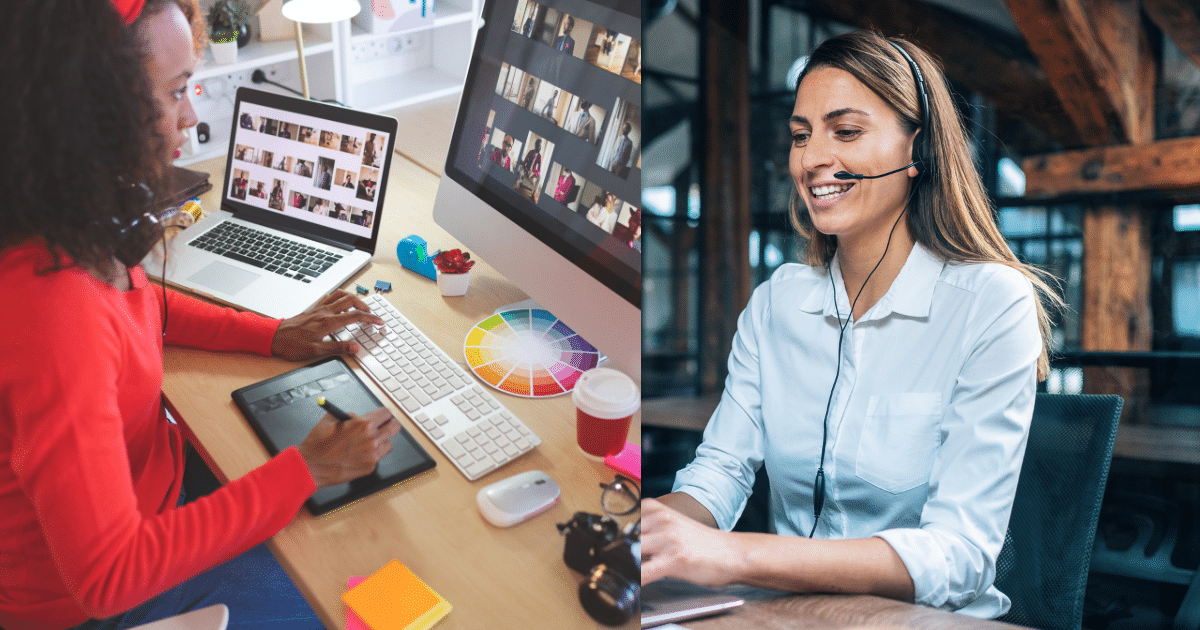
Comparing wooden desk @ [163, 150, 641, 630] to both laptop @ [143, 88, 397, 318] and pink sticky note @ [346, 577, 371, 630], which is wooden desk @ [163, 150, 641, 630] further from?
laptop @ [143, 88, 397, 318]

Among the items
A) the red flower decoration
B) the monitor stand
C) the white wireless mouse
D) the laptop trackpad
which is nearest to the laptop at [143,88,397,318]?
the laptop trackpad

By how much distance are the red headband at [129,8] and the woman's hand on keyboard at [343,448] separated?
1.61 feet

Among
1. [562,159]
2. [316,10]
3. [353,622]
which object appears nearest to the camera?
[353,622]

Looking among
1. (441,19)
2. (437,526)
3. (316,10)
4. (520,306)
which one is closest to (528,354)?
(520,306)

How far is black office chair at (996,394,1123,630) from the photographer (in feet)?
2.05

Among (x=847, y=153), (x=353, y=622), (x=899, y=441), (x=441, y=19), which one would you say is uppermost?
(x=441, y=19)

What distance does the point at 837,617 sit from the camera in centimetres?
58

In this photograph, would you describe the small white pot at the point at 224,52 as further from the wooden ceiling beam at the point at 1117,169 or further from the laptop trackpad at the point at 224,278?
the wooden ceiling beam at the point at 1117,169

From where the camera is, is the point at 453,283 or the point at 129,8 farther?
the point at 453,283

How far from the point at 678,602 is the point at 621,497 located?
0.22 m

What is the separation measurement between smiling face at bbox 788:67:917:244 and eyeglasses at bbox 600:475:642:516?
32cm

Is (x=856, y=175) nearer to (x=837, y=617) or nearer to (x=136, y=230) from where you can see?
(x=837, y=617)

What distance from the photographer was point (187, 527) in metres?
0.83

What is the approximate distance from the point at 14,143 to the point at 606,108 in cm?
61
